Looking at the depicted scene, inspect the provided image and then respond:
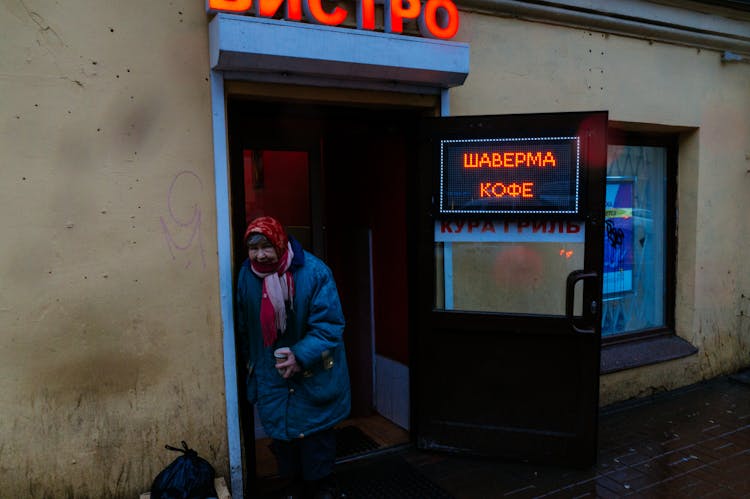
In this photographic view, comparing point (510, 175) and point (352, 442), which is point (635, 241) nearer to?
point (510, 175)

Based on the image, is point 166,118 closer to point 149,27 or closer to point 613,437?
point 149,27

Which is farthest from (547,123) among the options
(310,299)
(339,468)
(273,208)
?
(339,468)

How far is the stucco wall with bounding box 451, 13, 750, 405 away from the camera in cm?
426

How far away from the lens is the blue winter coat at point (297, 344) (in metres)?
3.21

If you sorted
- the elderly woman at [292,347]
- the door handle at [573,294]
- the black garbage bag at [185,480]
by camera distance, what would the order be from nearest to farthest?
the black garbage bag at [185,480] → the elderly woman at [292,347] → the door handle at [573,294]

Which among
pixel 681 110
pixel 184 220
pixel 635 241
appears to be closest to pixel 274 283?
pixel 184 220

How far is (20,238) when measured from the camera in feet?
9.51

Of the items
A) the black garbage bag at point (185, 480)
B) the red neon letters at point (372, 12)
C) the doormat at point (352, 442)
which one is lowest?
the doormat at point (352, 442)

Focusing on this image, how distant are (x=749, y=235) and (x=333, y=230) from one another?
419 cm

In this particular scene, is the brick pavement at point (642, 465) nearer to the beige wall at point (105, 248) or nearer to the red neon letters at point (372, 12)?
the beige wall at point (105, 248)

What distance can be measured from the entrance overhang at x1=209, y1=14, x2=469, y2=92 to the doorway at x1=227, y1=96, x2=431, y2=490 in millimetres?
364

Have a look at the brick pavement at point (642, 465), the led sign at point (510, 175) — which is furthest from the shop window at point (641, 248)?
the led sign at point (510, 175)

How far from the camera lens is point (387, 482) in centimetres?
374

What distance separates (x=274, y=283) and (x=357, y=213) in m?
1.97
